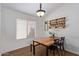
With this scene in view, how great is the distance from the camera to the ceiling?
118 cm

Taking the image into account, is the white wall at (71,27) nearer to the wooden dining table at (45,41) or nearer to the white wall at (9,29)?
the wooden dining table at (45,41)

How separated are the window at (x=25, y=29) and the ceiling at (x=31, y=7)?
14 cm

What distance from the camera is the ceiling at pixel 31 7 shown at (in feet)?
3.87

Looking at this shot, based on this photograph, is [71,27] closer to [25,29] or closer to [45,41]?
[45,41]

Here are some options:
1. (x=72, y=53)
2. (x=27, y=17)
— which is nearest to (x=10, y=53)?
(x=27, y=17)

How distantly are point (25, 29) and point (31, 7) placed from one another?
0.31m

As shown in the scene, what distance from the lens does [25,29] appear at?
1.21m

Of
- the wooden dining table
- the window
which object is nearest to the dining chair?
the wooden dining table

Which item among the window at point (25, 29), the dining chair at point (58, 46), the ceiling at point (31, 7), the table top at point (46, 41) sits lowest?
the dining chair at point (58, 46)

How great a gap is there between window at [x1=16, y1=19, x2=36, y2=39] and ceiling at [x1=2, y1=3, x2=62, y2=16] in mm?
144

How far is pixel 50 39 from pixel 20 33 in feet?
1.39

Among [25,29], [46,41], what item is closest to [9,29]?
[25,29]

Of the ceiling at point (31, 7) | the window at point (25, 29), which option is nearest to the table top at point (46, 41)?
the window at point (25, 29)

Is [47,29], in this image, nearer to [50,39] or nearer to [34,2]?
[50,39]
